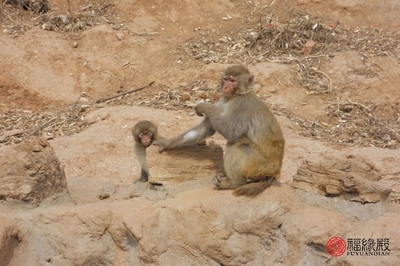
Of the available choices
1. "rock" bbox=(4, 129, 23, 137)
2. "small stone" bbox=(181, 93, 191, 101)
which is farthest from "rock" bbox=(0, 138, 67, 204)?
"small stone" bbox=(181, 93, 191, 101)

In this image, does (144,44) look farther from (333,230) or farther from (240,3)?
(333,230)

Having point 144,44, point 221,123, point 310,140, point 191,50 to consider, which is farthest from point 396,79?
point 221,123

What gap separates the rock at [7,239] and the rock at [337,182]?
2776mm

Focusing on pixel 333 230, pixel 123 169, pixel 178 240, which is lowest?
pixel 123 169

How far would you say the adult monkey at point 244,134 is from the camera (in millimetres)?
6293

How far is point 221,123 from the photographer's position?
6680mm

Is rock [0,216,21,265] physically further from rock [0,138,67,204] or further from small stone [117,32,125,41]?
small stone [117,32,125,41]

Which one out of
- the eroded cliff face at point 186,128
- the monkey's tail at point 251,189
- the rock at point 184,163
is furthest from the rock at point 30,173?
the monkey's tail at point 251,189

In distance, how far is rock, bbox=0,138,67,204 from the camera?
20.3 ft

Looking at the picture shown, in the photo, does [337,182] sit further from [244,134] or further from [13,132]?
[13,132]

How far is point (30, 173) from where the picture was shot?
6.28 metres

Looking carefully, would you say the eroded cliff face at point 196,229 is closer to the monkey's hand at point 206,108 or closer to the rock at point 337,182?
the rock at point 337,182

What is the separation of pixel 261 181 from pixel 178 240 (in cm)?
101

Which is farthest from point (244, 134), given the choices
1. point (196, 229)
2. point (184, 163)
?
point (196, 229)
